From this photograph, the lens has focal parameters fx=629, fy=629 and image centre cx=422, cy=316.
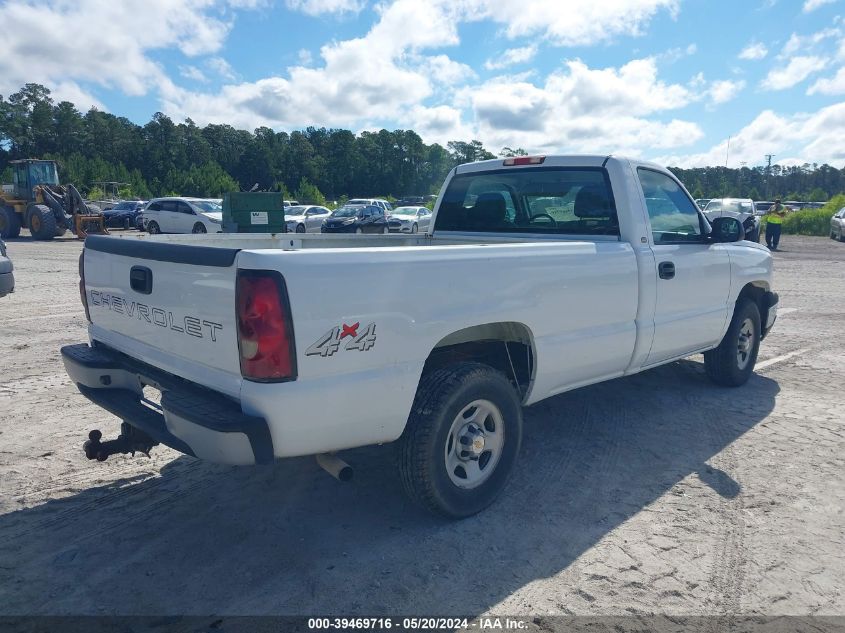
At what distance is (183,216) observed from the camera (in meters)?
27.0

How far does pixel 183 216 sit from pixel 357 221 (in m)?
→ 7.43

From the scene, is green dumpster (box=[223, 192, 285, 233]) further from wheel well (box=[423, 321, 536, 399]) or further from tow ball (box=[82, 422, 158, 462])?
wheel well (box=[423, 321, 536, 399])

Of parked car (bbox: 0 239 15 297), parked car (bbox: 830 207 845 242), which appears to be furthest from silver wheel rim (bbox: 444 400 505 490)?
parked car (bbox: 830 207 845 242)

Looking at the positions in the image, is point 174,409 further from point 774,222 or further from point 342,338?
point 774,222

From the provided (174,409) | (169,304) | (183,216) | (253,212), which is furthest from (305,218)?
(174,409)

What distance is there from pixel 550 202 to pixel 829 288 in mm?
11478

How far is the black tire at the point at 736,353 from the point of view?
5.67 m

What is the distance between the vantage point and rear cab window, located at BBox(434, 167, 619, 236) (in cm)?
452

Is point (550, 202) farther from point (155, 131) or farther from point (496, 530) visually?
point (155, 131)

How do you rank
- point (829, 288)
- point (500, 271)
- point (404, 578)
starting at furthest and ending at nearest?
point (829, 288), point (500, 271), point (404, 578)

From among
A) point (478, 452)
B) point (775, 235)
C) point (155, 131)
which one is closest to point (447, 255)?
point (478, 452)

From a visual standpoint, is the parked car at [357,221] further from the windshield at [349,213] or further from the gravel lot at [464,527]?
the gravel lot at [464,527]

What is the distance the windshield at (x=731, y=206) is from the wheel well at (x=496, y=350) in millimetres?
24238

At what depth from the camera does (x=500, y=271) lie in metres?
3.32
